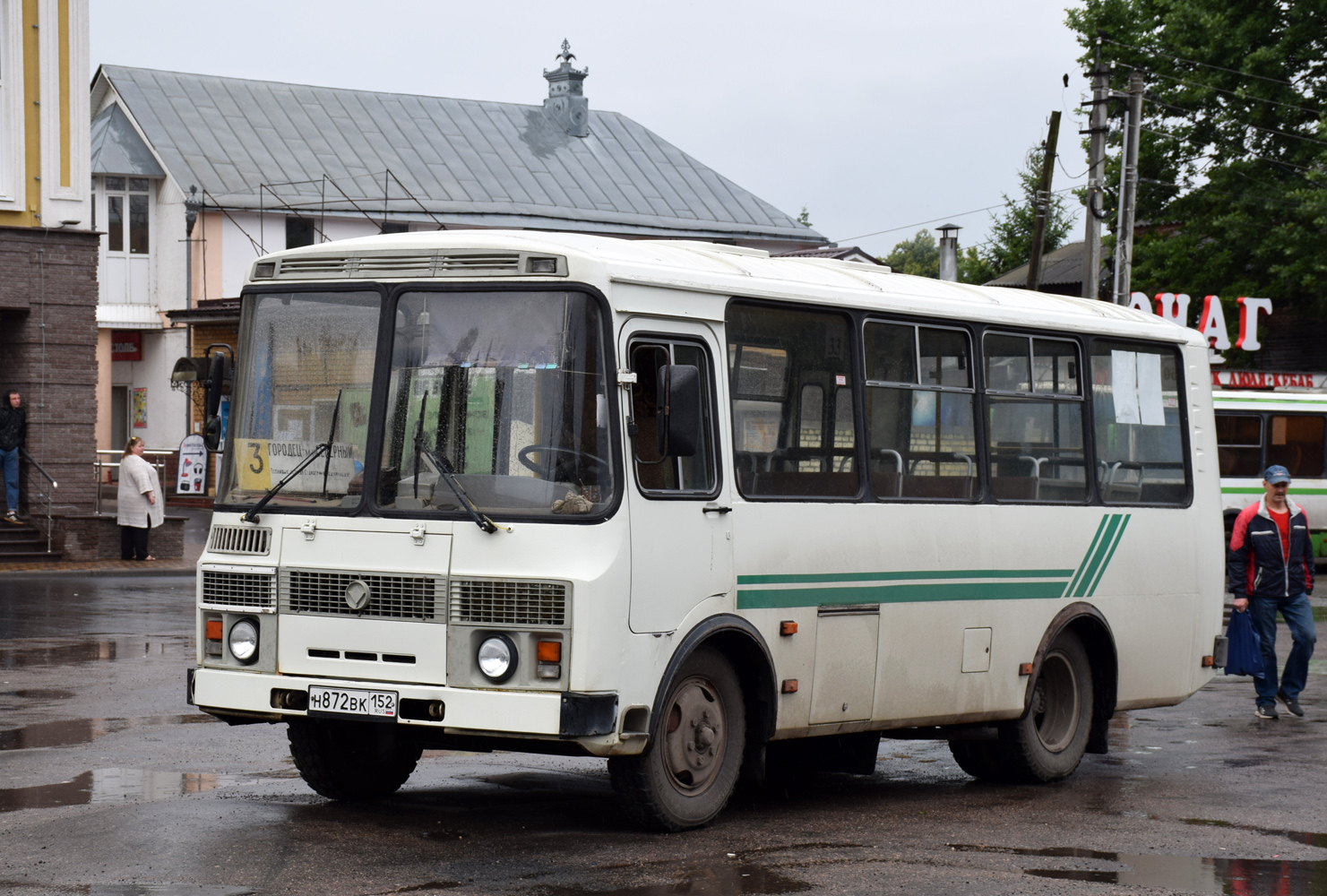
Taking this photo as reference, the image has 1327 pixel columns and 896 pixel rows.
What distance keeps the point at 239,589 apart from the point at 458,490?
123cm

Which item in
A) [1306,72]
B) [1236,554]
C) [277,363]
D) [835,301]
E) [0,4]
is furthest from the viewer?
[1306,72]

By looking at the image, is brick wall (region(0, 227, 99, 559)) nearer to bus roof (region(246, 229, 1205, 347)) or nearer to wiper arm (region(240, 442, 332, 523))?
bus roof (region(246, 229, 1205, 347))

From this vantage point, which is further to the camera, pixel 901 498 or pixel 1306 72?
pixel 1306 72

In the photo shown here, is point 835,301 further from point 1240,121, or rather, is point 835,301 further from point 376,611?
point 1240,121

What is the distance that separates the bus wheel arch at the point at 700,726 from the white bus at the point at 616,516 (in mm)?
16

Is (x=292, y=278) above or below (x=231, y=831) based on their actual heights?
above

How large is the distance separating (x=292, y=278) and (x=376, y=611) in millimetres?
1682

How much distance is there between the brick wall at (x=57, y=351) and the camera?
1035 inches

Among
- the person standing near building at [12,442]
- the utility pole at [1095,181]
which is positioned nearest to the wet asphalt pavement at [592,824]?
the person standing near building at [12,442]

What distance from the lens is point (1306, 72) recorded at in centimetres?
4362

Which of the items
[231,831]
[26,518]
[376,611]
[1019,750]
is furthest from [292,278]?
[26,518]

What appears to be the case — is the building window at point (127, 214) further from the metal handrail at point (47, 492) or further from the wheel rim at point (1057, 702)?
the wheel rim at point (1057, 702)

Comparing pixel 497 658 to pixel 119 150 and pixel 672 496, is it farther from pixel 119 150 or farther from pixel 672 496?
pixel 119 150

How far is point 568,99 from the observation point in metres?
58.4
